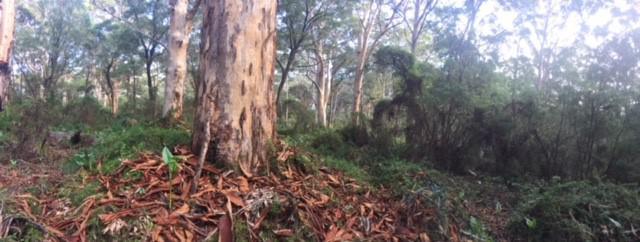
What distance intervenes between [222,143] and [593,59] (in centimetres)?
669

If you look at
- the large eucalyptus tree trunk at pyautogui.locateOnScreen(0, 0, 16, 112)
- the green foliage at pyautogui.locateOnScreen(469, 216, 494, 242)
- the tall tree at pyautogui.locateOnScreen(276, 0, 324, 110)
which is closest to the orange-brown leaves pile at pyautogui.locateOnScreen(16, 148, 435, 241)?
the green foliage at pyautogui.locateOnScreen(469, 216, 494, 242)

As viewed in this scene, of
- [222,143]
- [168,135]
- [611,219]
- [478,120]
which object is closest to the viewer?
[222,143]

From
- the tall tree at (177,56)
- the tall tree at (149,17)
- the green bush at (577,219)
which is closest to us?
the green bush at (577,219)

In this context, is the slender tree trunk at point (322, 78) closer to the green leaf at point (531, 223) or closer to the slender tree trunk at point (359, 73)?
the slender tree trunk at point (359, 73)

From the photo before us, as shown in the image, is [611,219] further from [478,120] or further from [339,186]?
[478,120]

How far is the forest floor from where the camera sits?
6.45ft

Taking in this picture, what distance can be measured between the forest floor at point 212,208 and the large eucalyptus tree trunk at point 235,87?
0.56 feet

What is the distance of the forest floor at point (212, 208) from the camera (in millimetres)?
1965

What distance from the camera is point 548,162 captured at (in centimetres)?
611

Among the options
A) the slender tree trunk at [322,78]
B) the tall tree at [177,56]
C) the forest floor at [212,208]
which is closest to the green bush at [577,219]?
the forest floor at [212,208]

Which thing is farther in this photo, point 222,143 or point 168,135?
point 168,135

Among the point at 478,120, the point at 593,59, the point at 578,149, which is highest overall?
the point at 593,59

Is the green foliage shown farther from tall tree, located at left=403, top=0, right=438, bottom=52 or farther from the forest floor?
tall tree, located at left=403, top=0, right=438, bottom=52

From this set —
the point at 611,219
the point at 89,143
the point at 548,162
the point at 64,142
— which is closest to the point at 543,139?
the point at 548,162
